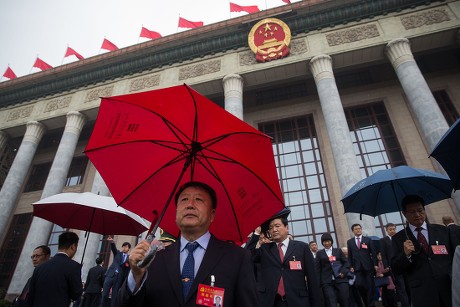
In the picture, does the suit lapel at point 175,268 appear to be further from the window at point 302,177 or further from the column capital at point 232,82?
the column capital at point 232,82

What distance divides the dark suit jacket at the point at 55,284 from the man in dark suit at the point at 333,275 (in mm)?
4196

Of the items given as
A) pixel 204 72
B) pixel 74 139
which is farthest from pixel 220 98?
pixel 74 139

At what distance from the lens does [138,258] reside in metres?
1.40

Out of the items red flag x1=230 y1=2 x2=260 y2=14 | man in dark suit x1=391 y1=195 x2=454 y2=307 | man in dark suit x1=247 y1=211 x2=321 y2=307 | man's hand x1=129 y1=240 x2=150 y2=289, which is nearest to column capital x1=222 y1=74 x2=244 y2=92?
red flag x1=230 y1=2 x2=260 y2=14

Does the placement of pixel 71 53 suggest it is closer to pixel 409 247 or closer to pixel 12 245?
pixel 12 245

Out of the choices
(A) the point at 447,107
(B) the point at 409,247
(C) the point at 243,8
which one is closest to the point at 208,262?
(B) the point at 409,247

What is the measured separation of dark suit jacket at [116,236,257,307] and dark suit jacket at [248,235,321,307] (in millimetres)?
1758

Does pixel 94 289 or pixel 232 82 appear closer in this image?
pixel 94 289

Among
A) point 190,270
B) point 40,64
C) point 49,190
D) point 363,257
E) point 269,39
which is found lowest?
point 190,270

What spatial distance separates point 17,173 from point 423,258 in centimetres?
1600

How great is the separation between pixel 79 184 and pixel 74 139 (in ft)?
10.3

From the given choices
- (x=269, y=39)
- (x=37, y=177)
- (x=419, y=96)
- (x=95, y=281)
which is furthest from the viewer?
(x=37, y=177)

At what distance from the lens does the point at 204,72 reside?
43.2 feet

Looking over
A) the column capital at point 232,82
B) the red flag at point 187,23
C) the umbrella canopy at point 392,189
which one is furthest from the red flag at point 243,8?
the umbrella canopy at point 392,189
